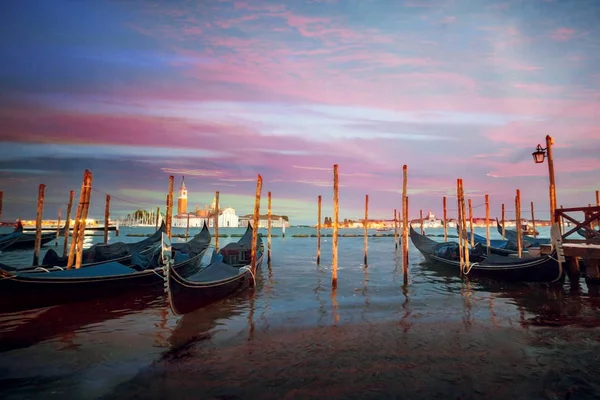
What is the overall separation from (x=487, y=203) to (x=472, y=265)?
944 centimetres

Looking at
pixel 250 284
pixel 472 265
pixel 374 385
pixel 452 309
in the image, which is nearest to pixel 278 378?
pixel 374 385

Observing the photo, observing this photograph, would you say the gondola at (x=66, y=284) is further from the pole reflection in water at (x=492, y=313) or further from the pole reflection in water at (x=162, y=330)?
the pole reflection in water at (x=492, y=313)

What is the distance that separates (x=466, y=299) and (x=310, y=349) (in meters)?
6.99

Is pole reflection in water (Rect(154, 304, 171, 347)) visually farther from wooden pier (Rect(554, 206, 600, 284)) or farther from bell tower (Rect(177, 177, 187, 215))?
bell tower (Rect(177, 177, 187, 215))

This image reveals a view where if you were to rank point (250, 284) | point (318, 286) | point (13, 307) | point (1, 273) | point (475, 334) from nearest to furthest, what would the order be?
point (475, 334), point (1, 273), point (13, 307), point (250, 284), point (318, 286)

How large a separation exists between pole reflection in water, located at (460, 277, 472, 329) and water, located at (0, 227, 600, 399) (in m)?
0.08

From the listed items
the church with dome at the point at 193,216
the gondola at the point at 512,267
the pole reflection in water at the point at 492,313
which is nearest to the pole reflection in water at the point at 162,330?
the pole reflection in water at the point at 492,313

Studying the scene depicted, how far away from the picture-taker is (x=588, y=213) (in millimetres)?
11297

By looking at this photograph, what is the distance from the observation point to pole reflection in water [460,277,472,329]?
8.07 metres

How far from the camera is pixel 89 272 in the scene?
9781 millimetres

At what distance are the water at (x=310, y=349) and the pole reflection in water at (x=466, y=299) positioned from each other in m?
0.08

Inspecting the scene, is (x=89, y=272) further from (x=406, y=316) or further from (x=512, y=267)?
(x=512, y=267)

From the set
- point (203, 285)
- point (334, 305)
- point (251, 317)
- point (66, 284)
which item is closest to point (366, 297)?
point (334, 305)

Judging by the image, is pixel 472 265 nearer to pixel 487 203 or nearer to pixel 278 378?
pixel 487 203
